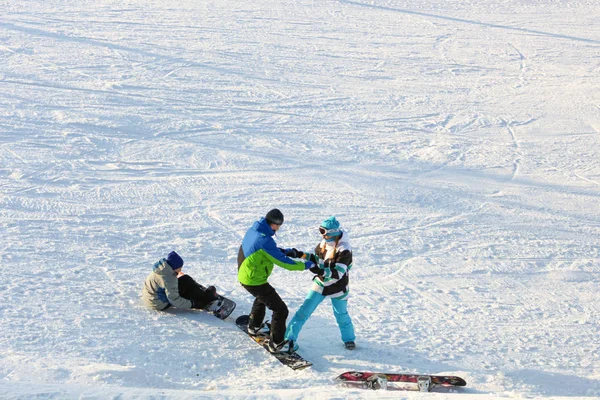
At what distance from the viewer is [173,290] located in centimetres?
725

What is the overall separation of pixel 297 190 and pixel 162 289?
487 cm

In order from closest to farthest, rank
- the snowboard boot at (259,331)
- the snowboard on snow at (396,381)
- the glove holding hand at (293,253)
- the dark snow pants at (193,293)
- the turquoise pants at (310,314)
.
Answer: the snowboard on snow at (396,381) → the glove holding hand at (293,253) → the turquoise pants at (310,314) → the snowboard boot at (259,331) → the dark snow pants at (193,293)

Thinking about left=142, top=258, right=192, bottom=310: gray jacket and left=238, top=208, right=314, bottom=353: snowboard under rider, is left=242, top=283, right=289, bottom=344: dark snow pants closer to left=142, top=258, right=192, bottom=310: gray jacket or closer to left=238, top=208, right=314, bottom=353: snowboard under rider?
left=238, top=208, right=314, bottom=353: snowboard under rider

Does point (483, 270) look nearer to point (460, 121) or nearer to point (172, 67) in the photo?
point (460, 121)

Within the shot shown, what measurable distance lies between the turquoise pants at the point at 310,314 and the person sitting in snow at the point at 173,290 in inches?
42.7

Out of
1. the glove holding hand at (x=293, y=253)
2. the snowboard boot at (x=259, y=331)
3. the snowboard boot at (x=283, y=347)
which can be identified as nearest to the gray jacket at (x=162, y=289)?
the snowboard boot at (x=259, y=331)

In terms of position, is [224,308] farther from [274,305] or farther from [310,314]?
[310,314]

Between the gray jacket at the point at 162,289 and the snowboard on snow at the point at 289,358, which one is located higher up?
the gray jacket at the point at 162,289

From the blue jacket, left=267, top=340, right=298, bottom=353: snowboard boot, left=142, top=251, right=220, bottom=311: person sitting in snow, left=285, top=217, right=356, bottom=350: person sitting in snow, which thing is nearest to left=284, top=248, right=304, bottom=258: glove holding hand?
left=285, top=217, right=356, bottom=350: person sitting in snow

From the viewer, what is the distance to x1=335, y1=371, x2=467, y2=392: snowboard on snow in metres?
6.28

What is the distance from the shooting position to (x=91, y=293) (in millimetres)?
7719

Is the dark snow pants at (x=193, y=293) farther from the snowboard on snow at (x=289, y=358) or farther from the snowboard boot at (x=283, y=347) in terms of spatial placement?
the snowboard boot at (x=283, y=347)

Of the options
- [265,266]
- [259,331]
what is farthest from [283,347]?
[265,266]

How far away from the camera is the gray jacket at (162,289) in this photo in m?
7.24
